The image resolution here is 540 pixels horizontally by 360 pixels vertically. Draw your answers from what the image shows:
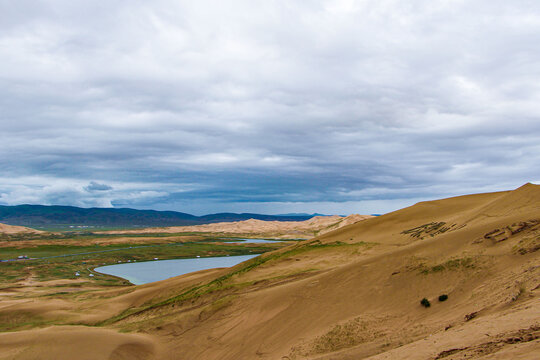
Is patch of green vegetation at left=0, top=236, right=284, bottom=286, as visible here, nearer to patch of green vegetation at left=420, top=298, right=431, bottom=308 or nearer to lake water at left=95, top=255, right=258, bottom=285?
lake water at left=95, top=255, right=258, bottom=285

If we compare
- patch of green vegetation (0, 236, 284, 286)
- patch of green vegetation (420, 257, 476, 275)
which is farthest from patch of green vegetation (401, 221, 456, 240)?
patch of green vegetation (0, 236, 284, 286)

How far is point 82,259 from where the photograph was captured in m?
88.1

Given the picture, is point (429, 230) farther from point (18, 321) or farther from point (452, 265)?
point (18, 321)

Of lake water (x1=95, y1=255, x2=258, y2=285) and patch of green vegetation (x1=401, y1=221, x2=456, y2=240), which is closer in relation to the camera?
patch of green vegetation (x1=401, y1=221, x2=456, y2=240)

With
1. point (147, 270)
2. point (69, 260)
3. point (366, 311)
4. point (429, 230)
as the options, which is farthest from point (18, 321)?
point (69, 260)

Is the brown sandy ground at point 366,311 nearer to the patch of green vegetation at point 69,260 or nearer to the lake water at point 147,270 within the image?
the lake water at point 147,270

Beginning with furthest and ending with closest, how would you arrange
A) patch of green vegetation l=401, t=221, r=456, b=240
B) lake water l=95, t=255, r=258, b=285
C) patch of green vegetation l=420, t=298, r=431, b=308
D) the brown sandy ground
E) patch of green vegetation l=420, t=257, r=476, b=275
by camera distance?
lake water l=95, t=255, r=258, b=285, patch of green vegetation l=401, t=221, r=456, b=240, patch of green vegetation l=420, t=257, r=476, b=275, patch of green vegetation l=420, t=298, r=431, b=308, the brown sandy ground

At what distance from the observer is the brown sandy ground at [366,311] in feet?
36.8

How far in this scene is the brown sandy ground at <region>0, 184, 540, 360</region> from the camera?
36.8 ft

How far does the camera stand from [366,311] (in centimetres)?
1675

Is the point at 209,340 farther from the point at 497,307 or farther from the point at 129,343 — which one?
the point at 497,307

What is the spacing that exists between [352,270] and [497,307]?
29.9 feet

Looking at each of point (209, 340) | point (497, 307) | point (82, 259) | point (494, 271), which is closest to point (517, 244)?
point (494, 271)

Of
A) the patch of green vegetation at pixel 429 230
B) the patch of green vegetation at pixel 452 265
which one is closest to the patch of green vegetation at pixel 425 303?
the patch of green vegetation at pixel 452 265
